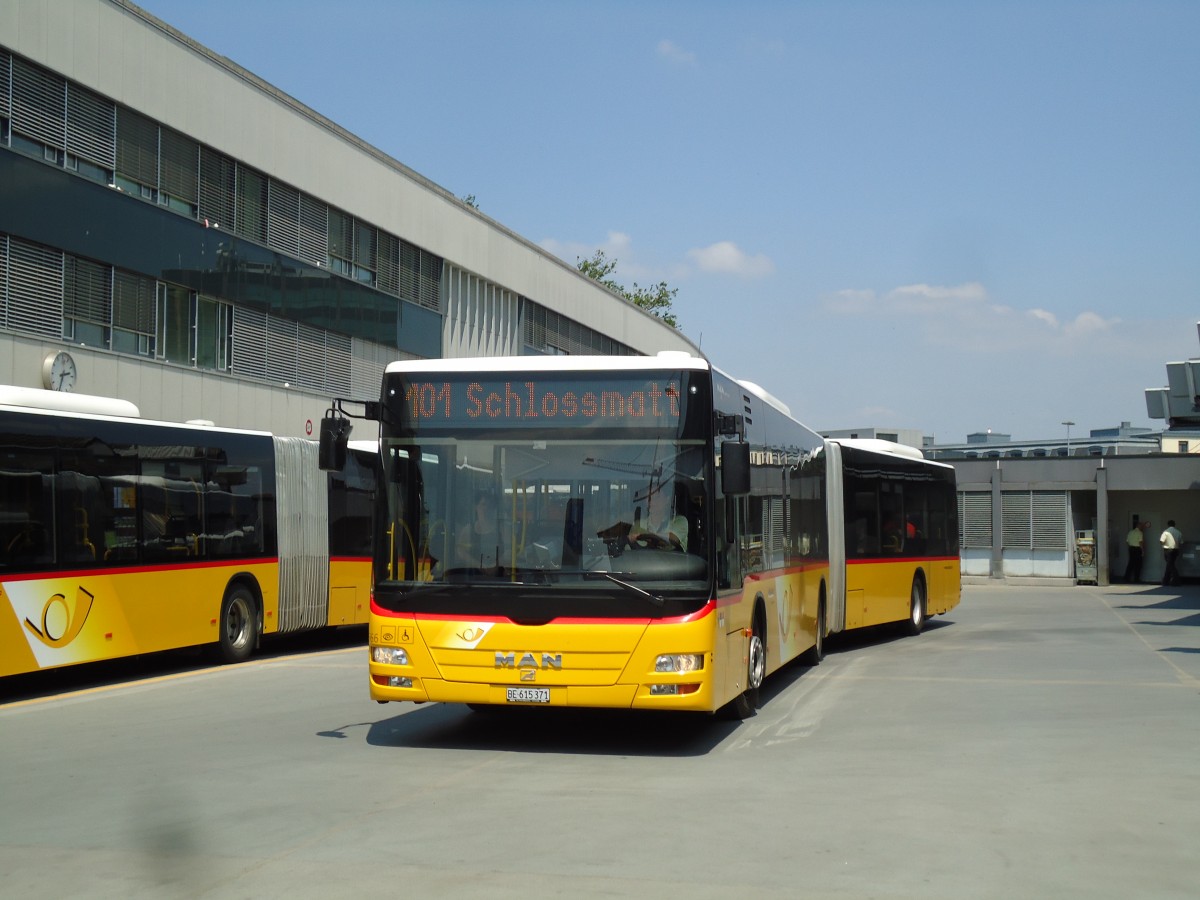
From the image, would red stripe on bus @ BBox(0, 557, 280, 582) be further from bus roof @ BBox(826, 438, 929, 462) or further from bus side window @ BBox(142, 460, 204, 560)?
bus roof @ BBox(826, 438, 929, 462)

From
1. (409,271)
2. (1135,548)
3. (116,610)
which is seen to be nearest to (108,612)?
(116,610)

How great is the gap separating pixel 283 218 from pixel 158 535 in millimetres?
15085

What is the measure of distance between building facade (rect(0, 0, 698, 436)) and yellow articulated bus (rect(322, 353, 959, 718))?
42.1 ft

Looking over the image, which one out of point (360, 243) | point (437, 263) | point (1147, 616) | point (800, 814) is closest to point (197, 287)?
point (360, 243)

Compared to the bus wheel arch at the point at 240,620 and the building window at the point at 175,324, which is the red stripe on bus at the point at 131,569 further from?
the building window at the point at 175,324

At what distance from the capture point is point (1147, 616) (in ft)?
88.6

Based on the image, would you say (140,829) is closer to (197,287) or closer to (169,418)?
(169,418)

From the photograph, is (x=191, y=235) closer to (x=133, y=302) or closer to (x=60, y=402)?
(x=133, y=302)

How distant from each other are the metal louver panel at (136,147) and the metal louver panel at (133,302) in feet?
5.82

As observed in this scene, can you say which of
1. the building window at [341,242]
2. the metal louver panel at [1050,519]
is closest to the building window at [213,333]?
the building window at [341,242]

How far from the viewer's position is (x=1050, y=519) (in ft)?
134

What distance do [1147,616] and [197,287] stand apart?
64.3ft

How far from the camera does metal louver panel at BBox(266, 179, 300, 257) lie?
29.4 metres

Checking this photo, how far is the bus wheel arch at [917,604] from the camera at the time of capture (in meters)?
23.0
